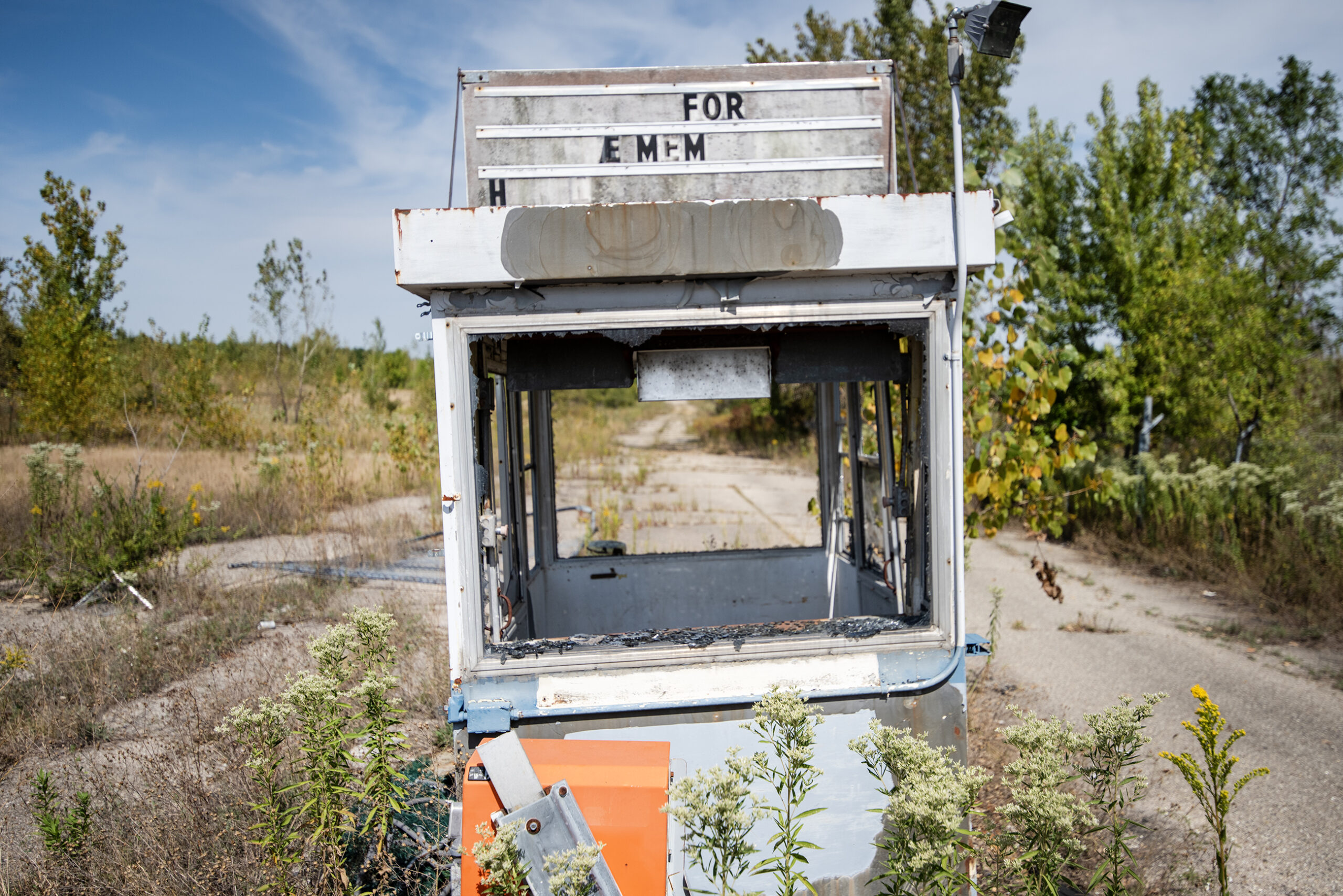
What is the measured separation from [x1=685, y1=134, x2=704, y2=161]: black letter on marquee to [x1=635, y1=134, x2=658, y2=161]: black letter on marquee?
0.12 meters

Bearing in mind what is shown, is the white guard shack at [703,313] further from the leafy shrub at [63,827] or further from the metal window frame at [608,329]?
the leafy shrub at [63,827]

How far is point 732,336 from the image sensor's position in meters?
3.68

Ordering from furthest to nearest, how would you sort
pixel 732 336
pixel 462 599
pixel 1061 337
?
pixel 1061 337
pixel 732 336
pixel 462 599

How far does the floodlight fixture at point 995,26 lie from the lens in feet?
8.27

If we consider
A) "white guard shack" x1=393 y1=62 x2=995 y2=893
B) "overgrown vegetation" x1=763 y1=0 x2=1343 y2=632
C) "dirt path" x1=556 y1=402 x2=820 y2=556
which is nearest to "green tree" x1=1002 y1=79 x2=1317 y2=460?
"overgrown vegetation" x1=763 y1=0 x2=1343 y2=632

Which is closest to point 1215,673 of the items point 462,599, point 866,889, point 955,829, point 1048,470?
point 1048,470

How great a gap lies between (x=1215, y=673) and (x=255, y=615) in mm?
8028

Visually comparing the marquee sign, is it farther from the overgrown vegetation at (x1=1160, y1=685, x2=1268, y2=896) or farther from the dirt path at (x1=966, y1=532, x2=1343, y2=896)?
the dirt path at (x1=966, y1=532, x2=1343, y2=896)

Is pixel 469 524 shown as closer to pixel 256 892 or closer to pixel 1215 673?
pixel 256 892

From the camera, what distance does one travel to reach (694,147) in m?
3.06

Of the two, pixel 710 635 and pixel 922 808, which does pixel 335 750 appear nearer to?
pixel 710 635

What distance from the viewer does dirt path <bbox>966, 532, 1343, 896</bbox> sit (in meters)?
3.75

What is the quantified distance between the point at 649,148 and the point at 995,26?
1.29 metres

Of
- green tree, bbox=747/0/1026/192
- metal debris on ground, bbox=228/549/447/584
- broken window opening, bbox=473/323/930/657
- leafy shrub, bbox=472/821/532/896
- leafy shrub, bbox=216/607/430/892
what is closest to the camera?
leafy shrub, bbox=472/821/532/896
